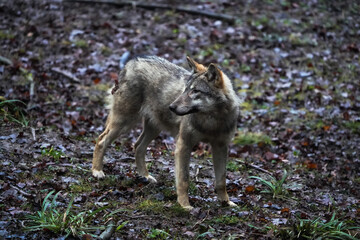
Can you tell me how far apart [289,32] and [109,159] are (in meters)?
8.98

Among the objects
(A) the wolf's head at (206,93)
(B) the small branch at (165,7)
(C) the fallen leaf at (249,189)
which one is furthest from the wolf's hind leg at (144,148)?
(B) the small branch at (165,7)

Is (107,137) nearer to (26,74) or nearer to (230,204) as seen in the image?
(230,204)

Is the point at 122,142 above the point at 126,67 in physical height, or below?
below

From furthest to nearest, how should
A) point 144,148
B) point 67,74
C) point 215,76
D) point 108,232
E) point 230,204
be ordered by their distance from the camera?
point 67,74 → point 144,148 → point 230,204 → point 215,76 → point 108,232

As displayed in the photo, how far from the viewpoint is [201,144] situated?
9344mm

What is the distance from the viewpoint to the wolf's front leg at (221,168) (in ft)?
20.6

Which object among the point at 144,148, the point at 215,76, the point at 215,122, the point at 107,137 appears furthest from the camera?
the point at 144,148

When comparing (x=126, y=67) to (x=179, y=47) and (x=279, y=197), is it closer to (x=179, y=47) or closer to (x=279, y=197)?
(x=279, y=197)

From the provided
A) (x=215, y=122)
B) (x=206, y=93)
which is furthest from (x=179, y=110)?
(x=215, y=122)

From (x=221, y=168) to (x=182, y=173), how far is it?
2.05 ft

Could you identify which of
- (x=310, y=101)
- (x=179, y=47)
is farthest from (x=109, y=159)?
(x=179, y=47)

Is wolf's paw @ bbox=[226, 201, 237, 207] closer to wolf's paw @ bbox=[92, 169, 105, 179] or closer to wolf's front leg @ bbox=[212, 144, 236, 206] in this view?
wolf's front leg @ bbox=[212, 144, 236, 206]

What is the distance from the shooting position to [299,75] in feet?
40.3

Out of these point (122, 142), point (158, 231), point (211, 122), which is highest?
point (211, 122)
